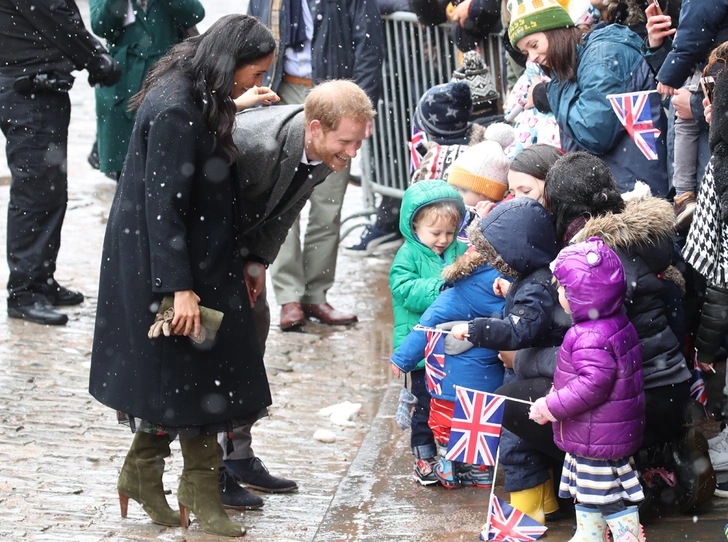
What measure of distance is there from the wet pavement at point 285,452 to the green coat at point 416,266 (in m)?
0.73

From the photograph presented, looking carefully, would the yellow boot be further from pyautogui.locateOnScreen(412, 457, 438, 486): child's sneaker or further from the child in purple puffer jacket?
pyautogui.locateOnScreen(412, 457, 438, 486): child's sneaker

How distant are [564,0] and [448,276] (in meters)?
2.40

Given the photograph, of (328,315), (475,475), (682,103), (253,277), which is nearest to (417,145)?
(328,315)

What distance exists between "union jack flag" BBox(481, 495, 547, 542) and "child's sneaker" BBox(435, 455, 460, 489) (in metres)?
0.62

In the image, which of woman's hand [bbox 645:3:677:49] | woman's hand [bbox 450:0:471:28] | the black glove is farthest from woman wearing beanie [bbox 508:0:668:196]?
the black glove

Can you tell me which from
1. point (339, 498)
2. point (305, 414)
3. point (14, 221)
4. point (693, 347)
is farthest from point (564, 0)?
point (14, 221)

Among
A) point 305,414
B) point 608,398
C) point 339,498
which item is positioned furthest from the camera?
point 305,414

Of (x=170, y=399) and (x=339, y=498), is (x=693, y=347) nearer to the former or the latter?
(x=339, y=498)

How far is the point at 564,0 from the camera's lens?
21.1ft

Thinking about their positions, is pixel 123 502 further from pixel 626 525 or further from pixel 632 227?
pixel 632 227

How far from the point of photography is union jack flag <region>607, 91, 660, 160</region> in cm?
535

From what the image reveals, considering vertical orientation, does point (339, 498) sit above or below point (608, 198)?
below

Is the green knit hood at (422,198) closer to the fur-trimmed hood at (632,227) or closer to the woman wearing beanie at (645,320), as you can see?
the woman wearing beanie at (645,320)

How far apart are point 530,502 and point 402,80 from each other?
5233 mm
